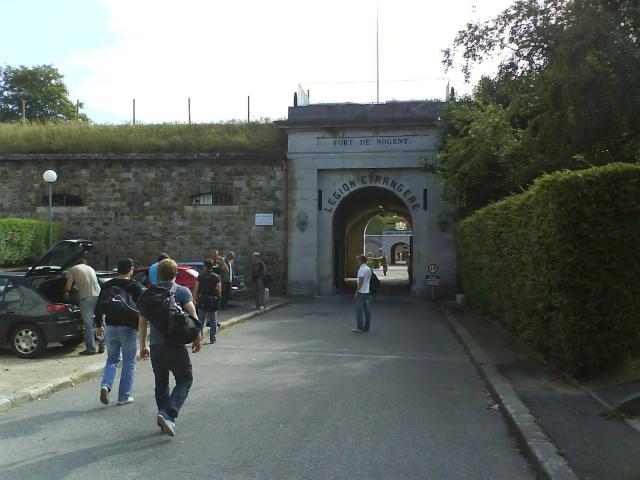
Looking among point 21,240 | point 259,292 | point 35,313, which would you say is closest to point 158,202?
point 21,240

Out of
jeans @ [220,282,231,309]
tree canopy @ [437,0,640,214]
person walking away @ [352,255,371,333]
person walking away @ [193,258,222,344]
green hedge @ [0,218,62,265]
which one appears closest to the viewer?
tree canopy @ [437,0,640,214]

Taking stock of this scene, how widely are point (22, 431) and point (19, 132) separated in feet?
77.7

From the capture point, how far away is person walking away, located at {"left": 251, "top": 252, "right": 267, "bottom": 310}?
18.2 meters

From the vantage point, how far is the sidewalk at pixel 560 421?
186 inches

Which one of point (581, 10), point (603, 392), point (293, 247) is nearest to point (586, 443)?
point (603, 392)

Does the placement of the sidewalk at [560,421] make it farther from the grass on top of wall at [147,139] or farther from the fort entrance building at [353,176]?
the grass on top of wall at [147,139]

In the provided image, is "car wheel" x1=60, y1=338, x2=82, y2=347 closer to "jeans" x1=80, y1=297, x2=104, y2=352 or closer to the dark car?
the dark car

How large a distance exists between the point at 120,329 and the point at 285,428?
2.29 meters

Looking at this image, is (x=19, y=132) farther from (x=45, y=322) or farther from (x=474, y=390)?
(x=474, y=390)

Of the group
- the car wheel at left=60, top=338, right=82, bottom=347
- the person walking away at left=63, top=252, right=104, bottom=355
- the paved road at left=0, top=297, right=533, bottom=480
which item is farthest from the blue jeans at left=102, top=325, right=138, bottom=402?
the car wheel at left=60, top=338, right=82, bottom=347

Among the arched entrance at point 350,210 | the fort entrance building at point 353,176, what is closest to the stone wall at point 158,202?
the fort entrance building at point 353,176

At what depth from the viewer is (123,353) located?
6.95 meters

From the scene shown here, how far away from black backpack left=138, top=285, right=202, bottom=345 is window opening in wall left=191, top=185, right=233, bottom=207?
19226 millimetres

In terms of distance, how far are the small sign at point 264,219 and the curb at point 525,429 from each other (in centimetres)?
1571
